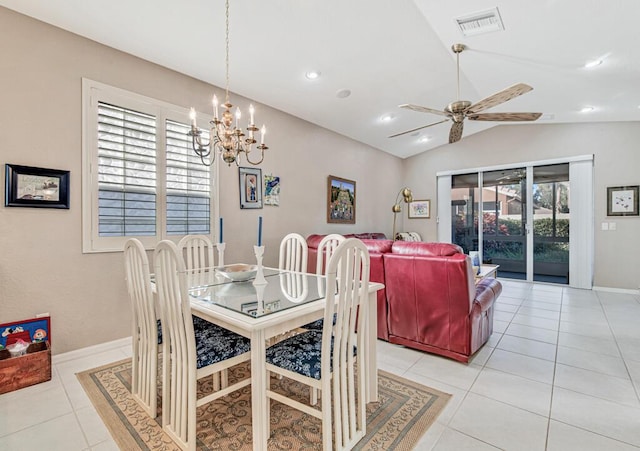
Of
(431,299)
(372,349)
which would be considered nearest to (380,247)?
(431,299)

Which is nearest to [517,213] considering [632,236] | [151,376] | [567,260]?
[567,260]

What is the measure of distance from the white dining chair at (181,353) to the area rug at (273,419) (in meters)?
0.14

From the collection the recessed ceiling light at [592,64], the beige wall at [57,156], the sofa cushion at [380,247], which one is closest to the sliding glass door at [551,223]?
the recessed ceiling light at [592,64]

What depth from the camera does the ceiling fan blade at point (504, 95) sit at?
2.44m

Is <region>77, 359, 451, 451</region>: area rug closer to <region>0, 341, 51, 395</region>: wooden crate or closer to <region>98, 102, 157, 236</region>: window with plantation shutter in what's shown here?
<region>0, 341, 51, 395</region>: wooden crate

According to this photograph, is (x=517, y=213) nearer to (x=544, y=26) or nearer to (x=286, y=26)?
(x=544, y=26)

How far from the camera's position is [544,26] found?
2.57m

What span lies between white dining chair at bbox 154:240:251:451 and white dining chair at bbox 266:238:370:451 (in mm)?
263

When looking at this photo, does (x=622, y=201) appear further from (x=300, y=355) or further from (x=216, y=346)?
(x=216, y=346)

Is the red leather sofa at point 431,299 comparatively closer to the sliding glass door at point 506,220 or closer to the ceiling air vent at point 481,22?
the ceiling air vent at point 481,22

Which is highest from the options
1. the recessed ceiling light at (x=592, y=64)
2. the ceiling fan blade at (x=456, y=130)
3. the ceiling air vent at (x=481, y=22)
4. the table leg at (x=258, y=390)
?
the ceiling air vent at (x=481, y=22)

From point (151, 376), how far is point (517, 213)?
21.0 feet

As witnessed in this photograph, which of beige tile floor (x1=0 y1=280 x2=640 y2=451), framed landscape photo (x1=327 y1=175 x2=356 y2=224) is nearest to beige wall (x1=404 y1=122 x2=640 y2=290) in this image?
beige tile floor (x1=0 y1=280 x2=640 y2=451)

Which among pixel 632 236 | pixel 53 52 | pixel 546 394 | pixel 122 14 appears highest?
pixel 122 14
